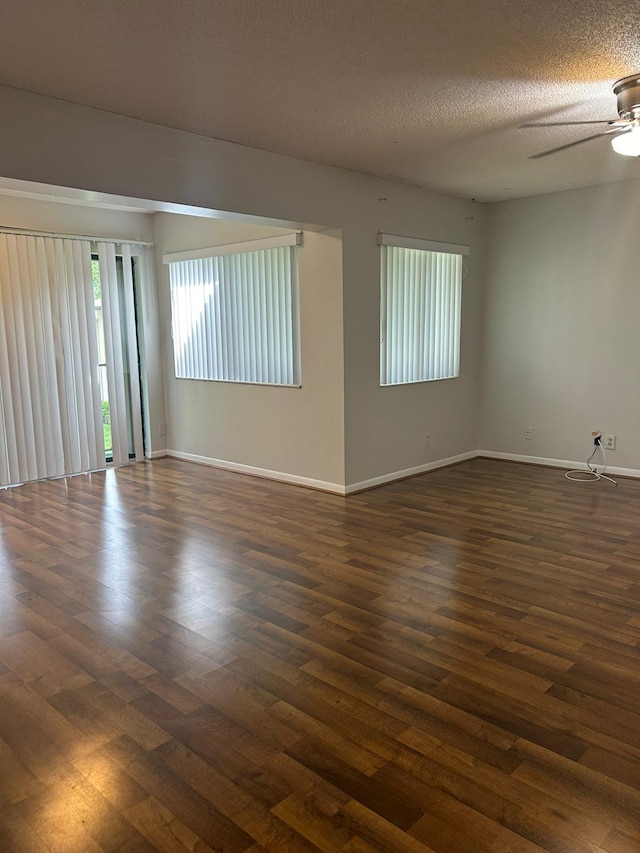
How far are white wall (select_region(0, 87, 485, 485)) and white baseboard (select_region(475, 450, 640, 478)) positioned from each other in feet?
0.70

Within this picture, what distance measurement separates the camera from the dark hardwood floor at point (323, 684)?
1.78m

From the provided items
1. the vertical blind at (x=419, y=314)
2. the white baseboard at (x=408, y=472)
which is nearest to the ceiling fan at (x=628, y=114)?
the vertical blind at (x=419, y=314)

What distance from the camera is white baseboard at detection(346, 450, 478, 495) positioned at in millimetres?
5254

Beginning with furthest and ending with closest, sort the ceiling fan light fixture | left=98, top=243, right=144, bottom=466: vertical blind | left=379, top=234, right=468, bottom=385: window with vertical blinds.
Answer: left=98, top=243, right=144, bottom=466: vertical blind < left=379, top=234, right=468, bottom=385: window with vertical blinds < the ceiling fan light fixture

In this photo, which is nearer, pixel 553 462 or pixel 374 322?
pixel 374 322

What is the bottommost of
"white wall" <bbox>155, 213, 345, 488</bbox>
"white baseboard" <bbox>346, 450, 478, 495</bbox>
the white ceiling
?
"white baseboard" <bbox>346, 450, 478, 495</bbox>

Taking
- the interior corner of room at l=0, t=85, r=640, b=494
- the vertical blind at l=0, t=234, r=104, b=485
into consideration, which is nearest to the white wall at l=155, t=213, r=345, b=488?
the interior corner of room at l=0, t=85, r=640, b=494

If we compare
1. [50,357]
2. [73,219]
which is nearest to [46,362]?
[50,357]

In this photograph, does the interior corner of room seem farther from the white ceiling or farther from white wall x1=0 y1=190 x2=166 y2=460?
the white ceiling

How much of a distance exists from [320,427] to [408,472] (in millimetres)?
1041

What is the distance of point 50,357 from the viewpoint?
565cm

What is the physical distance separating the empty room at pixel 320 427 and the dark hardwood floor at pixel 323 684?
0.04ft

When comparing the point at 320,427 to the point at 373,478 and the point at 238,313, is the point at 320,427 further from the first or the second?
the point at 238,313

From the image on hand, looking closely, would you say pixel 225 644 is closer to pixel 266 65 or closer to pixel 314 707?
pixel 314 707
